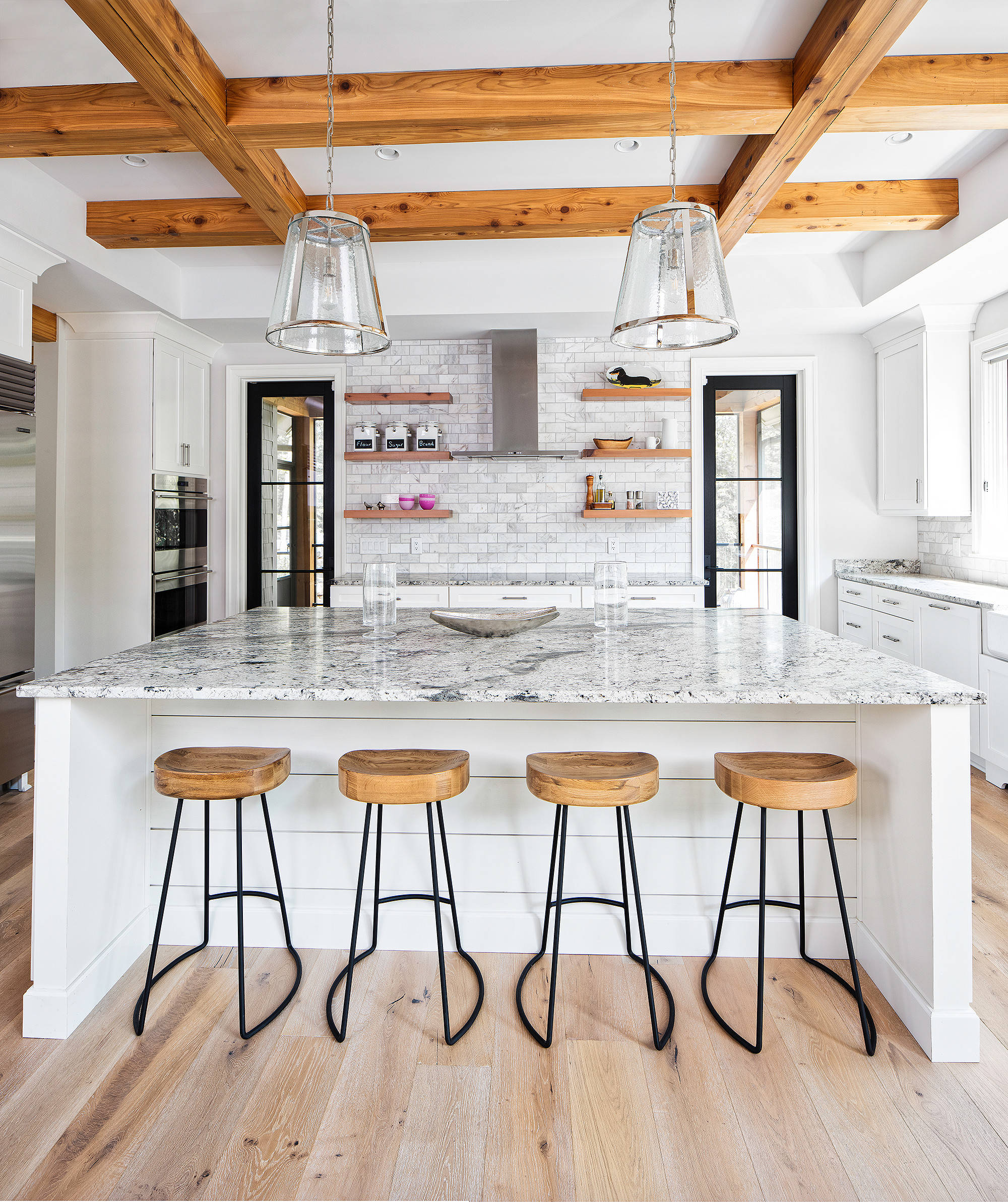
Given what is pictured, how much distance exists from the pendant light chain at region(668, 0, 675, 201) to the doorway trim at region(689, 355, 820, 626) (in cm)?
247

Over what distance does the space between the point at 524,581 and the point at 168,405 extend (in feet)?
8.36

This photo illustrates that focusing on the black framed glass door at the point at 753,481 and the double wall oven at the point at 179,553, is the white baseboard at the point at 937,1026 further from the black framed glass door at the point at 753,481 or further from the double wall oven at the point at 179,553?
the double wall oven at the point at 179,553

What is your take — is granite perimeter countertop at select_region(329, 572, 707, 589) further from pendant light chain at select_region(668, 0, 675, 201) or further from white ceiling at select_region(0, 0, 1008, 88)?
white ceiling at select_region(0, 0, 1008, 88)

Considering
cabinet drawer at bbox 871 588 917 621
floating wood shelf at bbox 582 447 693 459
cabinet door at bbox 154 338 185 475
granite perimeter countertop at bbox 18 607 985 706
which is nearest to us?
granite perimeter countertop at bbox 18 607 985 706

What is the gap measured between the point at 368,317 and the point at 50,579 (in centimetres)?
374

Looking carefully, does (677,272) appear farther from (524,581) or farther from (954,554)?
(954,554)

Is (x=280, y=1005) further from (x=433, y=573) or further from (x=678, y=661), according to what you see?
(x=433, y=573)

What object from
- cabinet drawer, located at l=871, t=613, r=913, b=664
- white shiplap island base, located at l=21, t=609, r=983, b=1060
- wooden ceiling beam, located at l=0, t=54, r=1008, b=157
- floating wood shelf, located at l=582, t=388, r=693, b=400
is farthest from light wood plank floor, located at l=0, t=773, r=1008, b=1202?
floating wood shelf, located at l=582, t=388, r=693, b=400

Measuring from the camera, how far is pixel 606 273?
4496mm

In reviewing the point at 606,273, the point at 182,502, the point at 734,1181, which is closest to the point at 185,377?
the point at 182,502

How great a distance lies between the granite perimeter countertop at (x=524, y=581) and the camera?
469 cm

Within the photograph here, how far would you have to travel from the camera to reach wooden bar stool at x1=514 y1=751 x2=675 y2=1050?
5.62 feet

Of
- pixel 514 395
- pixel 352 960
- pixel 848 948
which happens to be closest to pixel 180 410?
pixel 514 395

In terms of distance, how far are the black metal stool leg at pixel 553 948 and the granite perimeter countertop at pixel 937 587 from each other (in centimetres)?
267
